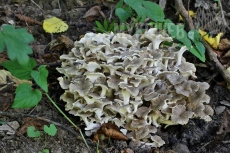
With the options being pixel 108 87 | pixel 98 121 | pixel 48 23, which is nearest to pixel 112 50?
pixel 108 87

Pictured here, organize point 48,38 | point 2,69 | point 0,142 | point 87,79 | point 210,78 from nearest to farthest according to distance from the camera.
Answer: point 0,142, point 87,79, point 2,69, point 210,78, point 48,38

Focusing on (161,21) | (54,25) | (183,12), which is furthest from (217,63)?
(54,25)

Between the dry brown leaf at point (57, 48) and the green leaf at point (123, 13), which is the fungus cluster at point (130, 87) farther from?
the dry brown leaf at point (57, 48)

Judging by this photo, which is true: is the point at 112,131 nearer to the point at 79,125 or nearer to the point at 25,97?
the point at 79,125

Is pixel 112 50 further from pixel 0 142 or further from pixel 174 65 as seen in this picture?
pixel 0 142

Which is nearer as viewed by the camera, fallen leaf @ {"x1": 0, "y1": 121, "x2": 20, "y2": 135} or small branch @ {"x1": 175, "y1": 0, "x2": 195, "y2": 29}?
fallen leaf @ {"x1": 0, "y1": 121, "x2": 20, "y2": 135}

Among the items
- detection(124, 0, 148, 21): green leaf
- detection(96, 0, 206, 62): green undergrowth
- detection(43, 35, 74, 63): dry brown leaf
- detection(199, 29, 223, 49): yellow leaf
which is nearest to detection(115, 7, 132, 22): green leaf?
detection(96, 0, 206, 62): green undergrowth

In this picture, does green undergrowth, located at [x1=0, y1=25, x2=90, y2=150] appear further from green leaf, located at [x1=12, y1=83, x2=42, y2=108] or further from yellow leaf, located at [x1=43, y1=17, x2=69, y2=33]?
yellow leaf, located at [x1=43, y1=17, x2=69, y2=33]
